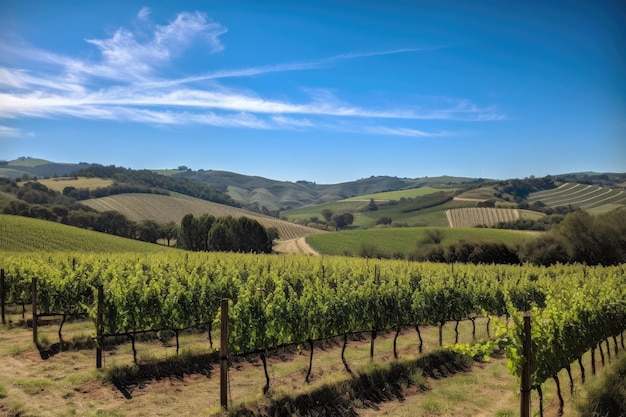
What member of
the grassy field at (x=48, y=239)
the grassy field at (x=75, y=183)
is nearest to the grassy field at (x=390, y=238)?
the grassy field at (x=48, y=239)

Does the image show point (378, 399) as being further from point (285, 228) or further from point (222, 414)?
point (285, 228)

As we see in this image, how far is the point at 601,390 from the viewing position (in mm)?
8805

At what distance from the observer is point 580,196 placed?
112938mm

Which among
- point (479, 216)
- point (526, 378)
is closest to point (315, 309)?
point (526, 378)

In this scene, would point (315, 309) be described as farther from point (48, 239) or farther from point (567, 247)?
point (567, 247)

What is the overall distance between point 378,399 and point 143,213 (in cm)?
10289

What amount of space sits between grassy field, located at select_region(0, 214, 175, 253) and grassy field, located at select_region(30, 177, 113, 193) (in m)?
74.7

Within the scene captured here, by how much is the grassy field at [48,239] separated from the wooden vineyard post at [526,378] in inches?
1774

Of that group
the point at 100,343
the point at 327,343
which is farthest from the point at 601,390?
the point at 100,343

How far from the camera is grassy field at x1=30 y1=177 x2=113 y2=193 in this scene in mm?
119169

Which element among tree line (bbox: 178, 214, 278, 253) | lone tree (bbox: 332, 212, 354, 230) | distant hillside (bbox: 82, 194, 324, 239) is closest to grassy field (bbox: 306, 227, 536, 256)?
tree line (bbox: 178, 214, 278, 253)

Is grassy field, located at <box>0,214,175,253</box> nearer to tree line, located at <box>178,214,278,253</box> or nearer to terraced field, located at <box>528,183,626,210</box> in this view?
tree line, located at <box>178,214,278,253</box>

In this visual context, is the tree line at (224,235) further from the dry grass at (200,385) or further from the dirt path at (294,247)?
the dry grass at (200,385)

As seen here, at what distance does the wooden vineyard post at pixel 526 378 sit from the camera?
22.7 feet
